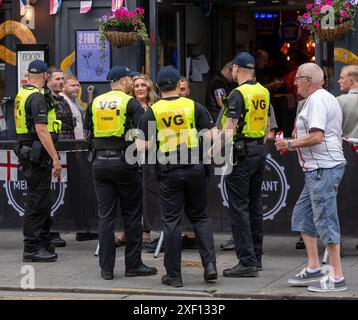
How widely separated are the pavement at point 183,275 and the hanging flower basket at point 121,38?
11.5 ft

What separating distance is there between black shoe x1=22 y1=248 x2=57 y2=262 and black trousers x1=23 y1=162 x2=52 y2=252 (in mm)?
47

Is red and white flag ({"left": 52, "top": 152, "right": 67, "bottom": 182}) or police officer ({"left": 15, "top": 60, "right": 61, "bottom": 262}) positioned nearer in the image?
police officer ({"left": 15, "top": 60, "right": 61, "bottom": 262})

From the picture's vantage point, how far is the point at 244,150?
928cm

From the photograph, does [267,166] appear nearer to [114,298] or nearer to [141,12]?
[114,298]

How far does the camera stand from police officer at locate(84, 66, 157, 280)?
9.34 m

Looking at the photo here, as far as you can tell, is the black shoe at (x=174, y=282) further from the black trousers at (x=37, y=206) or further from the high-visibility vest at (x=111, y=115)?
the black trousers at (x=37, y=206)

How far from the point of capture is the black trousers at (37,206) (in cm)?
1038

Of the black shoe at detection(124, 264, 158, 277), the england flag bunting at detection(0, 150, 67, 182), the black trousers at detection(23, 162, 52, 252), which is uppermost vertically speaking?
the england flag bunting at detection(0, 150, 67, 182)

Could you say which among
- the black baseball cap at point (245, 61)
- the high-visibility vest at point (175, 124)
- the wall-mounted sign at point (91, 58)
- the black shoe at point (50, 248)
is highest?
the wall-mounted sign at point (91, 58)

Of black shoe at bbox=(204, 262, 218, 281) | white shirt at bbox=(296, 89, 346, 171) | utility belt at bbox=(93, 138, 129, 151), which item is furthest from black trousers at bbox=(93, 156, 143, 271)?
white shirt at bbox=(296, 89, 346, 171)

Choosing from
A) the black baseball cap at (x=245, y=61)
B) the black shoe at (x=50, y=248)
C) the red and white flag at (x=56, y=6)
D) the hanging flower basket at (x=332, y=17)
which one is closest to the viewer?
the black baseball cap at (x=245, y=61)

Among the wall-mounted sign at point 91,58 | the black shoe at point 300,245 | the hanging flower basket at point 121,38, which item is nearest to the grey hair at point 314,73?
the black shoe at point 300,245

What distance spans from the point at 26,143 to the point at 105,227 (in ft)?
5.35

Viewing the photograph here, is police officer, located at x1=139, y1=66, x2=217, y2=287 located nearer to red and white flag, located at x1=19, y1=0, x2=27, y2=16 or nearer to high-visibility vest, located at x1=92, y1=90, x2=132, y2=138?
high-visibility vest, located at x1=92, y1=90, x2=132, y2=138
